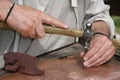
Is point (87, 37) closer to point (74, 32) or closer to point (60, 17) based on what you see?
point (74, 32)

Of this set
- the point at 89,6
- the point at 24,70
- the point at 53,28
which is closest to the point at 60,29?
the point at 53,28

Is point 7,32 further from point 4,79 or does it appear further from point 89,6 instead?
point 89,6

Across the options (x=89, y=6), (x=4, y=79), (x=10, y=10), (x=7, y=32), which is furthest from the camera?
(x=89, y=6)

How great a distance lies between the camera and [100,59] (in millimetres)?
1461

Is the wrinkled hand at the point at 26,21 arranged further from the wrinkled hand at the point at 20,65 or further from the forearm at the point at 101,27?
the forearm at the point at 101,27

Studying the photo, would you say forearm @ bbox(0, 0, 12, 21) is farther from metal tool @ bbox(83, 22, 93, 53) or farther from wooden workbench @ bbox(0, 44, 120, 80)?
metal tool @ bbox(83, 22, 93, 53)

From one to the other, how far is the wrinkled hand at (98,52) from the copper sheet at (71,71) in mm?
27

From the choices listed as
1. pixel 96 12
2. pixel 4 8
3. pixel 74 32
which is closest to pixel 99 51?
pixel 74 32

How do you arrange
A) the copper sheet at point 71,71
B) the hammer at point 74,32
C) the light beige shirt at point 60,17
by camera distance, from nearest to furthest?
the copper sheet at point 71,71 < the hammer at point 74,32 < the light beige shirt at point 60,17

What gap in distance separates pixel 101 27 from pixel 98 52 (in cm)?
22

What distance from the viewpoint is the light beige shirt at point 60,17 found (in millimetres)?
1581

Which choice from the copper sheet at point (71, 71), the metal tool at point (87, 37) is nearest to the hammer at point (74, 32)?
the metal tool at point (87, 37)

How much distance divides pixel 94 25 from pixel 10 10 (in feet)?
1.64

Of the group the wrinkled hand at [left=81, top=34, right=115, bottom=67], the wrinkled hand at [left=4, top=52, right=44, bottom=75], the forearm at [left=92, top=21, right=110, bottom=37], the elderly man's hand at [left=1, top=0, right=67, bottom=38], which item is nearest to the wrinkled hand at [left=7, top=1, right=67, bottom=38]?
the elderly man's hand at [left=1, top=0, right=67, bottom=38]
